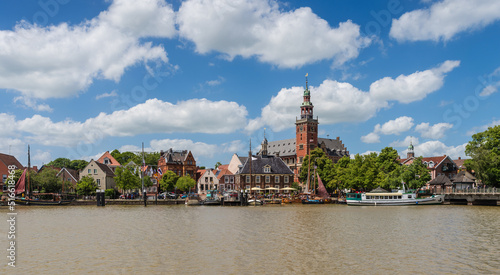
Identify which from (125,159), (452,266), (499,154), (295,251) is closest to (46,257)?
(295,251)

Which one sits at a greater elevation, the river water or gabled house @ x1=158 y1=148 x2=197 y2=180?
gabled house @ x1=158 y1=148 x2=197 y2=180

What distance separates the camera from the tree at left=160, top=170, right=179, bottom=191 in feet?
442

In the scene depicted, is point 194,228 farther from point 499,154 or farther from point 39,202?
point 499,154

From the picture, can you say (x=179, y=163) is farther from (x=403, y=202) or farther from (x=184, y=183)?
(x=403, y=202)

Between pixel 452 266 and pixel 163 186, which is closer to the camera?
pixel 452 266

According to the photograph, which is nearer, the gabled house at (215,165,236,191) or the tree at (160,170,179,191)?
the tree at (160,170,179,191)

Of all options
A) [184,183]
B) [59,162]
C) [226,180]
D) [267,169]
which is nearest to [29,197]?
[184,183]

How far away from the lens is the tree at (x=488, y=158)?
283ft

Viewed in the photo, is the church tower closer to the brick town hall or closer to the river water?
the brick town hall

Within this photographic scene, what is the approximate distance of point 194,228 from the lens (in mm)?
41438

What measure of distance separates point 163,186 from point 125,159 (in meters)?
47.8

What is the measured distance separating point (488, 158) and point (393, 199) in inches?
771

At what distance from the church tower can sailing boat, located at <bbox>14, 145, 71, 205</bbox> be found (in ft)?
334

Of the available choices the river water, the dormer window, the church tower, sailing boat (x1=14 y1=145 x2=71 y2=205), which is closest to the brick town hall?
the church tower
